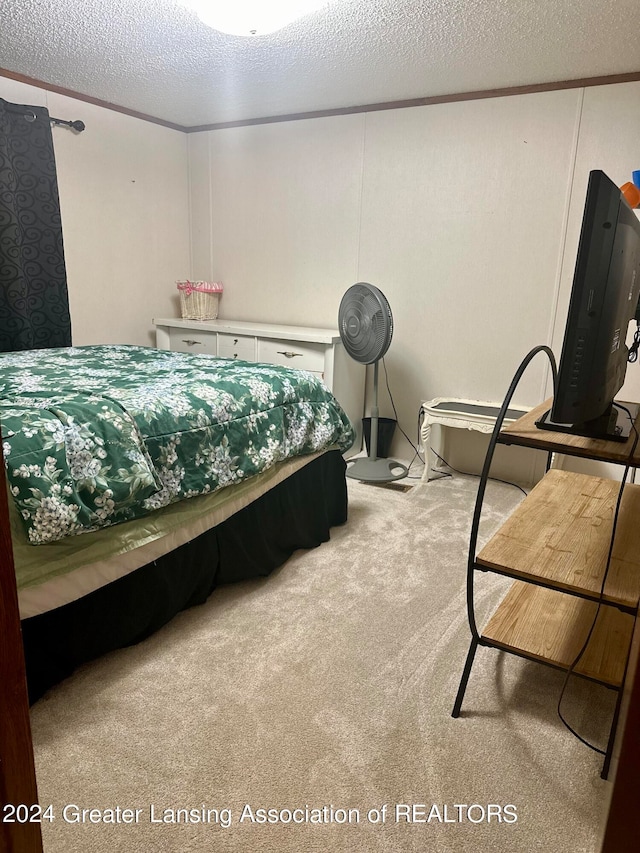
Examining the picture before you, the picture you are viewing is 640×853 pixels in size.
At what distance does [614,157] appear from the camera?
9.79ft

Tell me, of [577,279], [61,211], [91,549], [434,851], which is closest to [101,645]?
[91,549]

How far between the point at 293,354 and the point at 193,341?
862mm

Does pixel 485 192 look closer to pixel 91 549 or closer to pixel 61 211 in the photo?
pixel 61 211

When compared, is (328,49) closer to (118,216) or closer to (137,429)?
(118,216)

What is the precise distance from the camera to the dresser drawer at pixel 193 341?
3.96 m

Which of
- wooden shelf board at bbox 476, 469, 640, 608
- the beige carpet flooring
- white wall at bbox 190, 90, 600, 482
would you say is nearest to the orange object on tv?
white wall at bbox 190, 90, 600, 482

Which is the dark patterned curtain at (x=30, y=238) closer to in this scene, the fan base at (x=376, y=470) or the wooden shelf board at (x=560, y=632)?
the fan base at (x=376, y=470)

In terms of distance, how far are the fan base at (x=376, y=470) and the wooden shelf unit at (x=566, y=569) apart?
5.03 ft

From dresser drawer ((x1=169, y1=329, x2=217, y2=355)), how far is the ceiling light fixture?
1.96 meters

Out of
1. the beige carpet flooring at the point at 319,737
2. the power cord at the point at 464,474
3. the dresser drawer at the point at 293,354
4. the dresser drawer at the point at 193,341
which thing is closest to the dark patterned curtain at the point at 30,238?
the dresser drawer at the point at 193,341

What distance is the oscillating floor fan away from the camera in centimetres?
314

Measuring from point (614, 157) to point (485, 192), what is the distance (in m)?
0.67

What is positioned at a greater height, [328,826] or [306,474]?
[306,474]

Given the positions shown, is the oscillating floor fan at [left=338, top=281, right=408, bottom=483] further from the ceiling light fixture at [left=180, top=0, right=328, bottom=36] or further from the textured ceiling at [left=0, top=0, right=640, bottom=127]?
the ceiling light fixture at [left=180, top=0, right=328, bottom=36]
